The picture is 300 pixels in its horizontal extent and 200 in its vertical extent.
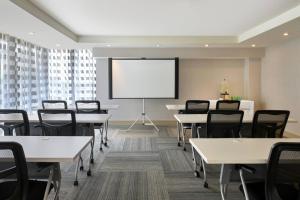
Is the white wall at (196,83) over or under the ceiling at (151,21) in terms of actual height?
under

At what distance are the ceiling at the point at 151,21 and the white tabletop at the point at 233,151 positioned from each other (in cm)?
275

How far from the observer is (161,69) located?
866 centimetres

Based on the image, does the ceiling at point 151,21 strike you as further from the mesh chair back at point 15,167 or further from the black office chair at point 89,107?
the mesh chair back at point 15,167

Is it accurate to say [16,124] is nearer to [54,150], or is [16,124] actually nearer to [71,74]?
[54,150]

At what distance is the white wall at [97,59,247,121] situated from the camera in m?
9.12

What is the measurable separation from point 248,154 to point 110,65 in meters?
6.82

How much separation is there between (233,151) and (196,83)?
699 centimetres

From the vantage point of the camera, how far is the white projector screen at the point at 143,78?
861 centimetres

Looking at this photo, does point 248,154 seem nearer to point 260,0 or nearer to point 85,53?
point 260,0

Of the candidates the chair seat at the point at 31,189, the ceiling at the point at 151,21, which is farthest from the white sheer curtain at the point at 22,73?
the chair seat at the point at 31,189

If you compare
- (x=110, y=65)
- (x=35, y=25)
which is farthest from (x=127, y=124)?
(x=35, y=25)

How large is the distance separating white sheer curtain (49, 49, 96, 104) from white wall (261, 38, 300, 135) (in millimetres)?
5471

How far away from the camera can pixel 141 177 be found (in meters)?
4.10

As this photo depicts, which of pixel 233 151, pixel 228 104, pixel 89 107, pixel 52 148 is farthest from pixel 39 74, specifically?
pixel 233 151
